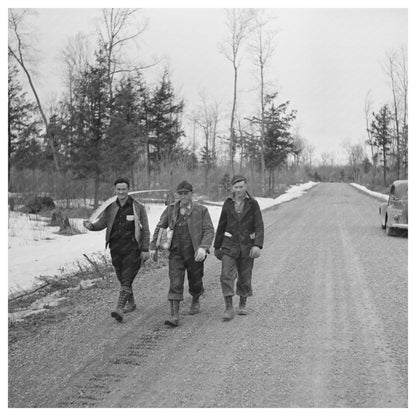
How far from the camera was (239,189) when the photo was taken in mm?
6027

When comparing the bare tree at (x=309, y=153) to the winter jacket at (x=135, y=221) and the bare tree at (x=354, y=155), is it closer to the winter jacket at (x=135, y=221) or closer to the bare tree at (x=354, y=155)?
the bare tree at (x=354, y=155)

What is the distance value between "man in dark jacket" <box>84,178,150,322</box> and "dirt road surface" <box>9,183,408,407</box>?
659 millimetres

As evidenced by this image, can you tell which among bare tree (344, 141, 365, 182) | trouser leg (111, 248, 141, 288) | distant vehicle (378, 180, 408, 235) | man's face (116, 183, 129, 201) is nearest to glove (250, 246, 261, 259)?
trouser leg (111, 248, 141, 288)

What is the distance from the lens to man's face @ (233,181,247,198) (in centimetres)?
600

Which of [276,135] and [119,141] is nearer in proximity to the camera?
[119,141]

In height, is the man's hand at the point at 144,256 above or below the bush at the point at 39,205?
below

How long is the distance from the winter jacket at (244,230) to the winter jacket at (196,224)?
0.87ft

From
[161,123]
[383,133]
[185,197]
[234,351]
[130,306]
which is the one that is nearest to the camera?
[234,351]

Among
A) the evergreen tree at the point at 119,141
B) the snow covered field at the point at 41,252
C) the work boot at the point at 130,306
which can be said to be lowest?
the work boot at the point at 130,306

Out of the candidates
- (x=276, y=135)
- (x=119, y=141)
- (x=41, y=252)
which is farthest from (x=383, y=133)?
(x=41, y=252)

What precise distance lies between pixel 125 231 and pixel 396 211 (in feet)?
32.1

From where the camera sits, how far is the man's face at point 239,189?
6.00 metres

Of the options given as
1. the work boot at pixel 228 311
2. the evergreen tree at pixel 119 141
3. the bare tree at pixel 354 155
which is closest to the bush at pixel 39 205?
the evergreen tree at pixel 119 141

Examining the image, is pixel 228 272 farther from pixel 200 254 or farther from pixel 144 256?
pixel 144 256
